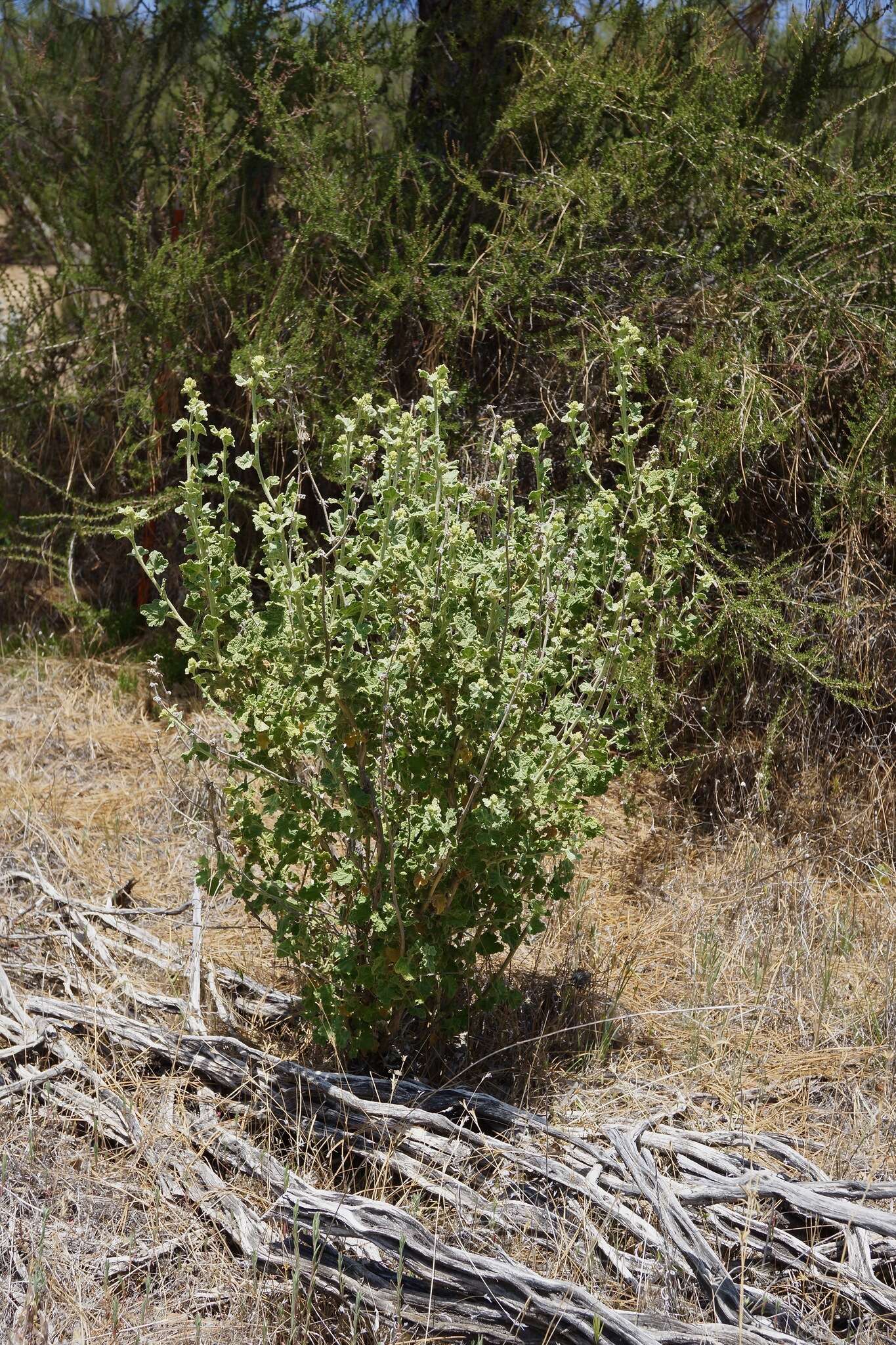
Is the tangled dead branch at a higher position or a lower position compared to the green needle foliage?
lower

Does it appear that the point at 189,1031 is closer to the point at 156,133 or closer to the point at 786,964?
the point at 786,964

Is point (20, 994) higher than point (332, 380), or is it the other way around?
point (332, 380)

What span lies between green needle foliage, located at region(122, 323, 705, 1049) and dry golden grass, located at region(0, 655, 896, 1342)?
305 mm

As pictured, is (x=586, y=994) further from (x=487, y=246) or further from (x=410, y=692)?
(x=487, y=246)

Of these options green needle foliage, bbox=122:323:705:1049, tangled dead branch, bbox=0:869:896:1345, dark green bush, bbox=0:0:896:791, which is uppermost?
dark green bush, bbox=0:0:896:791

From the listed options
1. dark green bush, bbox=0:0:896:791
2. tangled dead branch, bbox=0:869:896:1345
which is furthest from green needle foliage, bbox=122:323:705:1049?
dark green bush, bbox=0:0:896:791

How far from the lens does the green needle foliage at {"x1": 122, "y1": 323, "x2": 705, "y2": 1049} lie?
2.11m

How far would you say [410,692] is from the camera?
220 centimetres

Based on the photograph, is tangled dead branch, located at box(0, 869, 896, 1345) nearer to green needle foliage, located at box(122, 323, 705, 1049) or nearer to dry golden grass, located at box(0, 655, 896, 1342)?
dry golden grass, located at box(0, 655, 896, 1342)

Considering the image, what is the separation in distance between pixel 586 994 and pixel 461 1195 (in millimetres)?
771

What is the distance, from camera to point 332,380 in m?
4.05

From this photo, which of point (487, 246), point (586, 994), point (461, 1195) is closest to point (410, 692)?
point (461, 1195)

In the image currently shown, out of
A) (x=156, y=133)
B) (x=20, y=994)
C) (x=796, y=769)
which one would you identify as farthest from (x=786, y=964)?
(x=156, y=133)

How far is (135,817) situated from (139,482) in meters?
1.36
